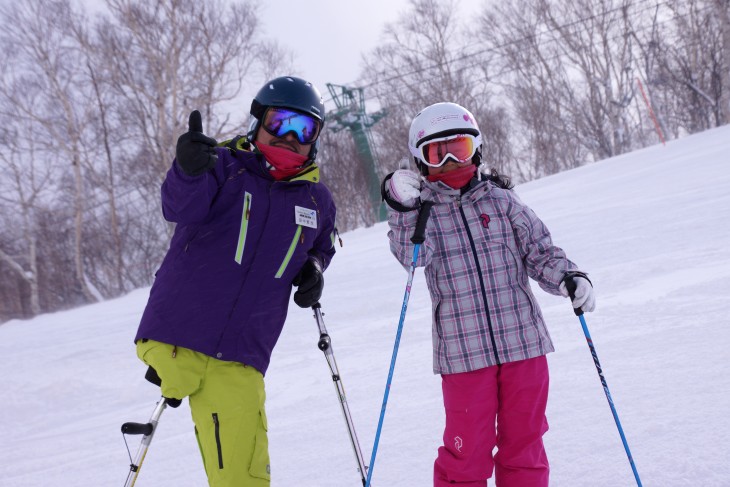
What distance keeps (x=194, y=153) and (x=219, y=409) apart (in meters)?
0.91

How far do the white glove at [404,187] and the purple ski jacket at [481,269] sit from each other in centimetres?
6

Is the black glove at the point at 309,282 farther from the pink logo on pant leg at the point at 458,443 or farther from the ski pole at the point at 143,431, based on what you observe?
the pink logo on pant leg at the point at 458,443

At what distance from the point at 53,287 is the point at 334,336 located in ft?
85.7

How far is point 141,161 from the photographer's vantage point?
20.7 m

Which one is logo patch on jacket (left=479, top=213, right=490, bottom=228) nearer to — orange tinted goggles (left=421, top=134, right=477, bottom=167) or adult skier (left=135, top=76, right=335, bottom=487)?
orange tinted goggles (left=421, top=134, right=477, bottom=167)

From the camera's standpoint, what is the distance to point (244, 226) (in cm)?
212

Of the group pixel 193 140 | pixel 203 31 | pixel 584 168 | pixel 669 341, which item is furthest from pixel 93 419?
pixel 203 31

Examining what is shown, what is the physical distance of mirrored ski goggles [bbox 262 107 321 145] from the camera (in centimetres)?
229

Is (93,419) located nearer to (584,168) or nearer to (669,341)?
(669,341)

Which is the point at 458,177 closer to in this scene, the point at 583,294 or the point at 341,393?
the point at 583,294

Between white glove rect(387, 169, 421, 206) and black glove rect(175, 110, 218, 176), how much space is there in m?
0.68

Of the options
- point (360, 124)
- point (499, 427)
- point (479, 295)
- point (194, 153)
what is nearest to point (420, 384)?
point (499, 427)

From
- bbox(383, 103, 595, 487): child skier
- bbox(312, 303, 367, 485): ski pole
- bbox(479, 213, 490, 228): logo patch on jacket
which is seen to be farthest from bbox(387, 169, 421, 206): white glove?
bbox(312, 303, 367, 485): ski pole

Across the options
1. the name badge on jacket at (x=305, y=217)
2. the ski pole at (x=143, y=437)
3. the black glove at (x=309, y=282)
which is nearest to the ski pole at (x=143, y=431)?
the ski pole at (x=143, y=437)
